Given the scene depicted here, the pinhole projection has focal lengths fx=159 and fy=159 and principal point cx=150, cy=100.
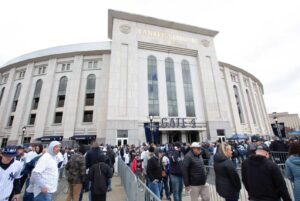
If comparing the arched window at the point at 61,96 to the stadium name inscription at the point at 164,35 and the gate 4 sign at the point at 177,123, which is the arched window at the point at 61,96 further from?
the gate 4 sign at the point at 177,123

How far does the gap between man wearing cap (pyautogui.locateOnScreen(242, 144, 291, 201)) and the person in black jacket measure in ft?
1.69

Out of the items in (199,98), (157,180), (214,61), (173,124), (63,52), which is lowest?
(157,180)

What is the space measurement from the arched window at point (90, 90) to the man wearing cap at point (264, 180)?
1090 inches

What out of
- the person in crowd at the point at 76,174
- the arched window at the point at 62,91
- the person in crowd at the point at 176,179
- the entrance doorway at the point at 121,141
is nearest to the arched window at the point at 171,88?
the entrance doorway at the point at 121,141

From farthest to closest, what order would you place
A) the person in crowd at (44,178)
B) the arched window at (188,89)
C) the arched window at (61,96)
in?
the arched window at (61,96) → the arched window at (188,89) → the person in crowd at (44,178)

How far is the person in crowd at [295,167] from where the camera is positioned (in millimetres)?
3018

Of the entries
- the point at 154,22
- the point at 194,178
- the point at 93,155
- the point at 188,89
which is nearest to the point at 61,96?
the point at 154,22

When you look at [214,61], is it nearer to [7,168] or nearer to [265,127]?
[265,127]

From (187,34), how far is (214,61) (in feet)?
25.1

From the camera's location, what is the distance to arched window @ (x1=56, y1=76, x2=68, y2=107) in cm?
2813

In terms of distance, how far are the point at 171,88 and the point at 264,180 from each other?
24992 millimetres

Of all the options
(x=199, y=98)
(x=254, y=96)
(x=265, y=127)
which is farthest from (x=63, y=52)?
(x=265, y=127)

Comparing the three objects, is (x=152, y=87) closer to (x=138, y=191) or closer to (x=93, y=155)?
A: (x=93, y=155)

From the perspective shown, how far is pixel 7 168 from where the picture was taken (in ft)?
9.95
